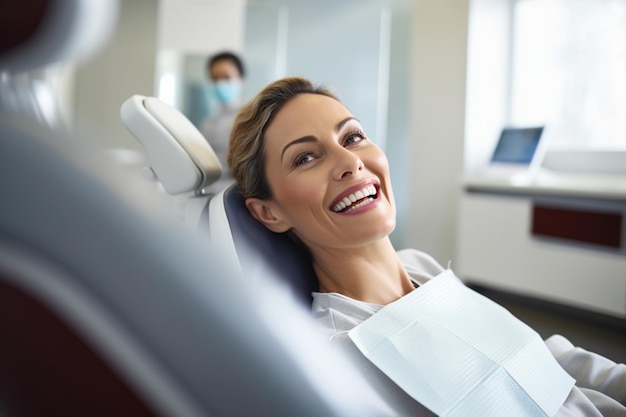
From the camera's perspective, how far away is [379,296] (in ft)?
3.23

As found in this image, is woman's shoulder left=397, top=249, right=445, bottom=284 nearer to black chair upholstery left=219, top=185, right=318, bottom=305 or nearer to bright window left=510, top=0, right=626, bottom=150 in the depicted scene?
black chair upholstery left=219, top=185, right=318, bottom=305

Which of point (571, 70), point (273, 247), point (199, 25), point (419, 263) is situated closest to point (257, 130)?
point (273, 247)

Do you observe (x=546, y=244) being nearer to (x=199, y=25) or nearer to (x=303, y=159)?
(x=303, y=159)

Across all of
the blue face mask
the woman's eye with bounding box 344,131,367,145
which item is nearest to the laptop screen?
the blue face mask

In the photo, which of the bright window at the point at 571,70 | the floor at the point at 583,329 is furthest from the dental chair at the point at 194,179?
the bright window at the point at 571,70

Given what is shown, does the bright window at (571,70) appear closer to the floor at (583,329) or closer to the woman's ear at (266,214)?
the floor at (583,329)

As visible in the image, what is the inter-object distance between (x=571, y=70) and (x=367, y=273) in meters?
2.89

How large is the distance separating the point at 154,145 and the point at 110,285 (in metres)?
0.80

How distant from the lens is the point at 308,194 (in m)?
0.96

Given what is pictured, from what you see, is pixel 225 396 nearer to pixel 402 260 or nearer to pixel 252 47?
pixel 402 260

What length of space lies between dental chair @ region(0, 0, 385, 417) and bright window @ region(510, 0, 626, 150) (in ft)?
10.6

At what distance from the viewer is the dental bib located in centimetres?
76

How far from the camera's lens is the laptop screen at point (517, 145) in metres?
3.08

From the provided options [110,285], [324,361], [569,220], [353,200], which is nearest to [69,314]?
[110,285]
